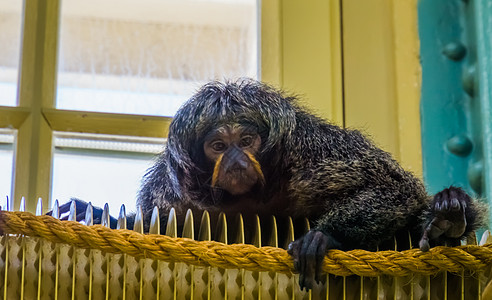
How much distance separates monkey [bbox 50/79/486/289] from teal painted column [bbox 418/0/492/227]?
0.43m

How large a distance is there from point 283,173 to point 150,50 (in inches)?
29.4

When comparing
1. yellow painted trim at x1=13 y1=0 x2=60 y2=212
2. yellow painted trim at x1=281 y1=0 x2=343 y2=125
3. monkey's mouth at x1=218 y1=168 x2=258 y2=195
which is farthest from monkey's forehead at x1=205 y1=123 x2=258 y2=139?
yellow painted trim at x1=13 y1=0 x2=60 y2=212

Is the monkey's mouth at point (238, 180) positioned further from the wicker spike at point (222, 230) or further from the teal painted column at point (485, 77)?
the teal painted column at point (485, 77)

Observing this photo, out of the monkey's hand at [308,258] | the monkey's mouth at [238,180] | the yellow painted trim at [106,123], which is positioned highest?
the yellow painted trim at [106,123]

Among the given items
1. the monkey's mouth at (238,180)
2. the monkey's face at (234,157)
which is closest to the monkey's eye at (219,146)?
the monkey's face at (234,157)

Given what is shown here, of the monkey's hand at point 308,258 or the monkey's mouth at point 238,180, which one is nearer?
the monkey's hand at point 308,258

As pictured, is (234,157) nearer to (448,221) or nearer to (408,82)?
(448,221)

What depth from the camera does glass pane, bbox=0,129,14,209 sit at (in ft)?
7.27

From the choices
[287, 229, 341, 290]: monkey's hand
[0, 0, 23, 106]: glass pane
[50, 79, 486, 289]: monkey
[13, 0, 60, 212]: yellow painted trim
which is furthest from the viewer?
[0, 0, 23, 106]: glass pane

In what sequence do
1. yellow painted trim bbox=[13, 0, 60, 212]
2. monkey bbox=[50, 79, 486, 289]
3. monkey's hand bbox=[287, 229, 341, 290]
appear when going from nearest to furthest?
monkey's hand bbox=[287, 229, 341, 290], monkey bbox=[50, 79, 486, 289], yellow painted trim bbox=[13, 0, 60, 212]

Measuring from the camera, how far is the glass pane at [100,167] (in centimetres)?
229

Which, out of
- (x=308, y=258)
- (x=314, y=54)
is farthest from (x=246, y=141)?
(x=314, y=54)

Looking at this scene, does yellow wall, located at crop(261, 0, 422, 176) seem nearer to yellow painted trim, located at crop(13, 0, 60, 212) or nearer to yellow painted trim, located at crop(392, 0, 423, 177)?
yellow painted trim, located at crop(392, 0, 423, 177)

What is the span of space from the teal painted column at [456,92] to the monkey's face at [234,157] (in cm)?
62
